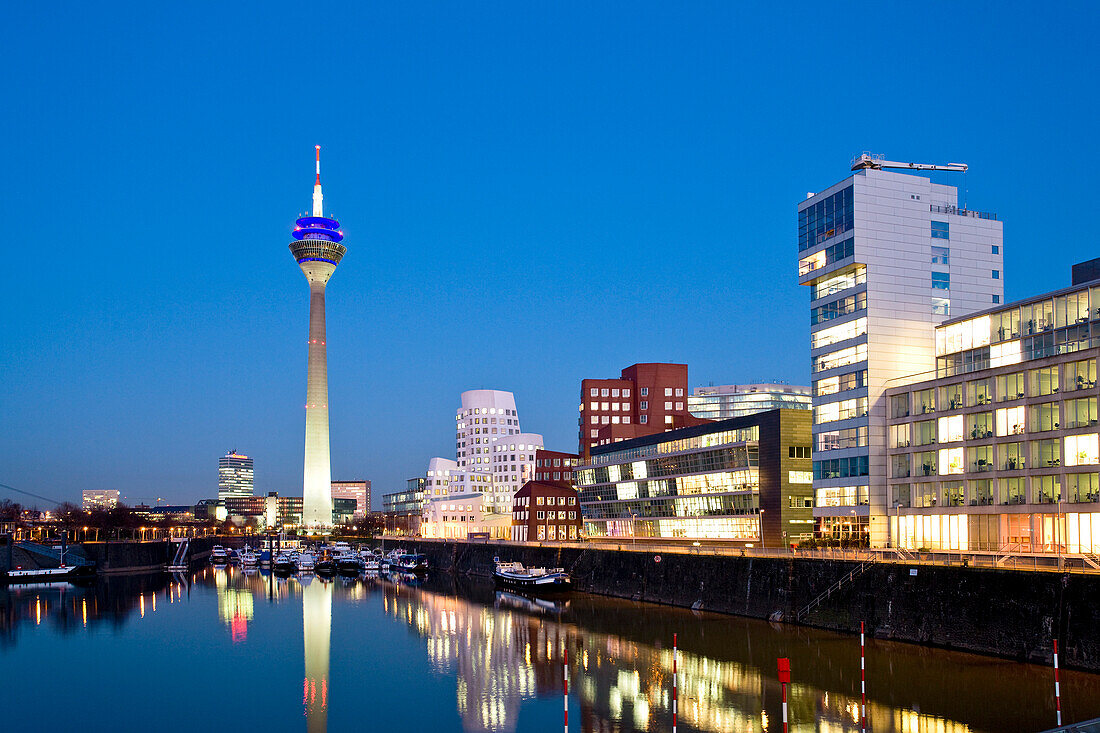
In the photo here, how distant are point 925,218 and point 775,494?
105 ft

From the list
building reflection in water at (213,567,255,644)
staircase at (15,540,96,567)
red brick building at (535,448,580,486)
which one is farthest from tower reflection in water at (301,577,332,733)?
red brick building at (535,448,580,486)

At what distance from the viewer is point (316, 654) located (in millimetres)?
64125

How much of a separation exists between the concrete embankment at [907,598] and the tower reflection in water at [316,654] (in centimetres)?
2949

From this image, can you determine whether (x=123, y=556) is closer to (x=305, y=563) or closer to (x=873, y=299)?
(x=305, y=563)

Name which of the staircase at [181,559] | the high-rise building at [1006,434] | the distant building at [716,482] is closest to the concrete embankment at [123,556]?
the staircase at [181,559]

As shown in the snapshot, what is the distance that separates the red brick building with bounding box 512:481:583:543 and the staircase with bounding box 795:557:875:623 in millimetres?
107694

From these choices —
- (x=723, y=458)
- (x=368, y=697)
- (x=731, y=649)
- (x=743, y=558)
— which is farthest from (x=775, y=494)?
(x=368, y=697)

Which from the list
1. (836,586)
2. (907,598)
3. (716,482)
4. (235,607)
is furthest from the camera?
(716,482)

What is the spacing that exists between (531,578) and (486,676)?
56.7m

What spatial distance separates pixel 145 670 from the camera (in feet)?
191

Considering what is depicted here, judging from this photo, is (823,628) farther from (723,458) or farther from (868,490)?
(723,458)

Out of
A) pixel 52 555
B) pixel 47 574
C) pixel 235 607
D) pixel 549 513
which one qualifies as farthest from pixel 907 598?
pixel 52 555

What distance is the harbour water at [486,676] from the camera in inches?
1625

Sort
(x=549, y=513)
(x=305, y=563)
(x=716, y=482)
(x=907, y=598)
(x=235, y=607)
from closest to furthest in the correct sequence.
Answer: (x=907, y=598) < (x=235, y=607) < (x=716, y=482) < (x=305, y=563) < (x=549, y=513)
